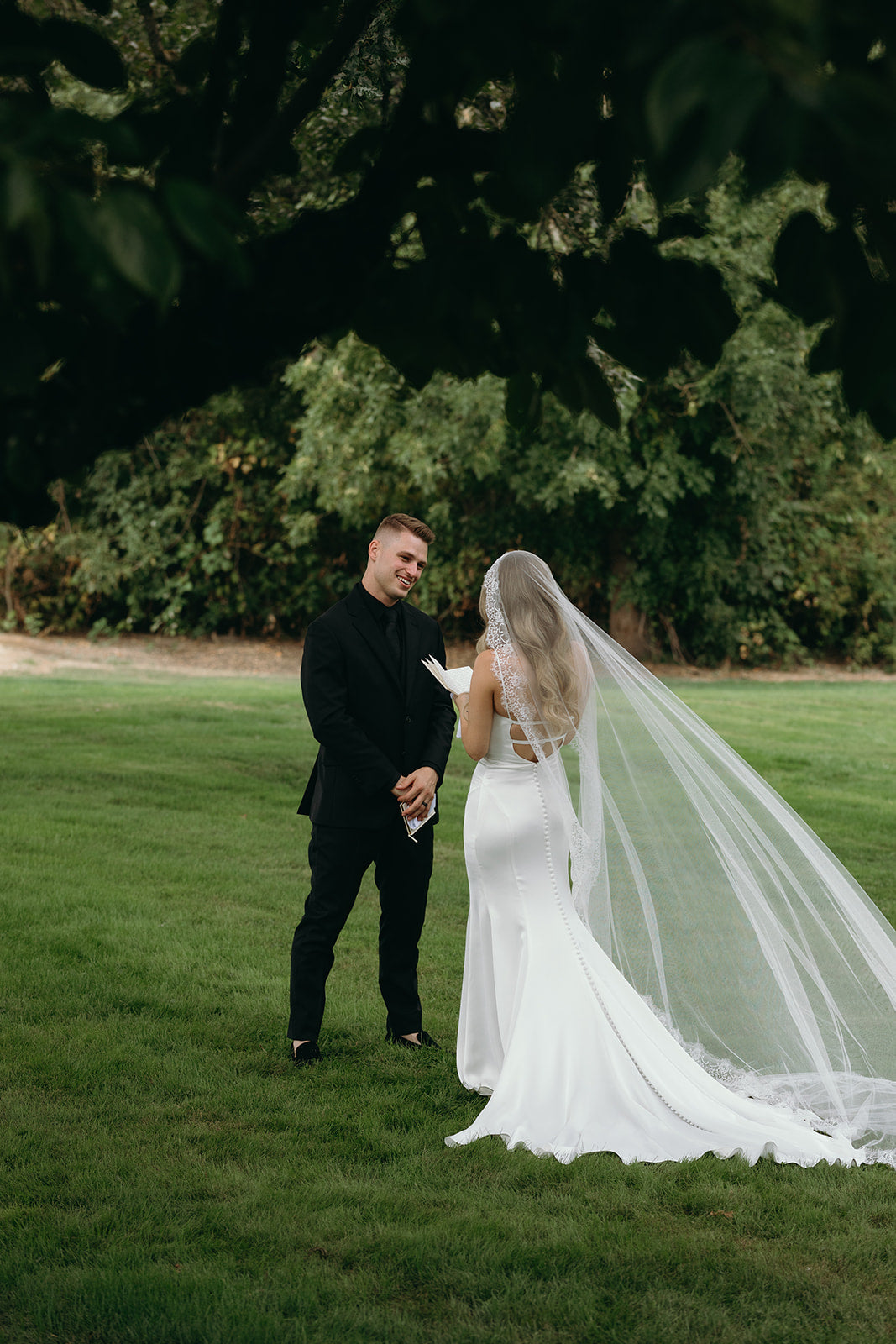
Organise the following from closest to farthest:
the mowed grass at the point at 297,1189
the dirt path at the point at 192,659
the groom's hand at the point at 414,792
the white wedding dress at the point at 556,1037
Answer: the mowed grass at the point at 297,1189 < the white wedding dress at the point at 556,1037 < the groom's hand at the point at 414,792 < the dirt path at the point at 192,659

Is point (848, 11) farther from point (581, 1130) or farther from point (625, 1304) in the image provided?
point (581, 1130)

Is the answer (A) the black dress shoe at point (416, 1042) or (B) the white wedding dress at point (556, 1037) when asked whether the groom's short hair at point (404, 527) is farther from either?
(A) the black dress shoe at point (416, 1042)

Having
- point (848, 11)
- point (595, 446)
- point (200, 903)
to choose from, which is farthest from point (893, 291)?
point (595, 446)

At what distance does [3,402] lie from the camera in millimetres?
2207

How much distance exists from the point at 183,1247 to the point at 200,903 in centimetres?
419

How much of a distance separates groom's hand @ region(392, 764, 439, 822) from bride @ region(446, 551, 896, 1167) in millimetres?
204

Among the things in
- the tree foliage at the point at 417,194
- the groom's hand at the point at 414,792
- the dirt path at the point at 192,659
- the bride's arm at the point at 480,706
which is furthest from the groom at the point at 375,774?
the dirt path at the point at 192,659

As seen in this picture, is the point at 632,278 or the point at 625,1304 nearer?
the point at 632,278

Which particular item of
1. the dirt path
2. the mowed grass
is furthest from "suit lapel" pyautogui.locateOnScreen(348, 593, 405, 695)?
the dirt path

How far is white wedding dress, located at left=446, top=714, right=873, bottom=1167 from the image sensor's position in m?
4.45

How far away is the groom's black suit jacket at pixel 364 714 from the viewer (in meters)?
5.23

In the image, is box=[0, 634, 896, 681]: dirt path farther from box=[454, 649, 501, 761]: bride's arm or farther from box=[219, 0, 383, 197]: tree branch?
box=[219, 0, 383, 197]: tree branch

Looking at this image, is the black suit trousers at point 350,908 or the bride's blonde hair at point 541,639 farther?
the black suit trousers at point 350,908

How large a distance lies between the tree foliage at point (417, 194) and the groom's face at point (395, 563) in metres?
1.99
